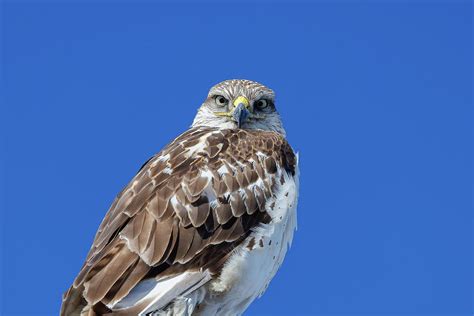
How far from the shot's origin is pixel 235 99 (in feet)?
46.9

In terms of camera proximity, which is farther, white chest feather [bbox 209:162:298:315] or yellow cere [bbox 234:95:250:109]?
yellow cere [bbox 234:95:250:109]

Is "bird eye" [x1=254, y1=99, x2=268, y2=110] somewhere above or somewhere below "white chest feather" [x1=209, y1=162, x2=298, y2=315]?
above

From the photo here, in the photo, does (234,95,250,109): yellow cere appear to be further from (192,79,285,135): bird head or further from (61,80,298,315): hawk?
(61,80,298,315): hawk

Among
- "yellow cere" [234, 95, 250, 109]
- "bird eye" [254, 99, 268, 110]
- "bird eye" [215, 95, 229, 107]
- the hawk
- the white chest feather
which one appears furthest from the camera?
"bird eye" [215, 95, 229, 107]

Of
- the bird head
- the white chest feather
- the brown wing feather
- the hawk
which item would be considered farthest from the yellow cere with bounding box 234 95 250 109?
the white chest feather

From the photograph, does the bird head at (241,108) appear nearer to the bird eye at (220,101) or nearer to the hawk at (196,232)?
the bird eye at (220,101)

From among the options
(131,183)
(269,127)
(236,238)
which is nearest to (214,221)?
(236,238)

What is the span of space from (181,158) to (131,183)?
24.6 inches

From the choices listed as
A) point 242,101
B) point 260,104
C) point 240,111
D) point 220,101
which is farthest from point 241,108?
point 220,101

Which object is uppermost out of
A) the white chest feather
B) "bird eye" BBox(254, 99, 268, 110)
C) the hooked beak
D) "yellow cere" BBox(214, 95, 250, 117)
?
"bird eye" BBox(254, 99, 268, 110)

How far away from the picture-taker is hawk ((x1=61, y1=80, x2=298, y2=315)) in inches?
460

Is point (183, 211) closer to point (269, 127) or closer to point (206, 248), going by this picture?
point (206, 248)

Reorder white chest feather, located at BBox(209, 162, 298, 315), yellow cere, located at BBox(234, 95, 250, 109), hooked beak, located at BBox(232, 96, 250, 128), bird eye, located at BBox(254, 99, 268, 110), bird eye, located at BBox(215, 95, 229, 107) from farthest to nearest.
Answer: bird eye, located at BBox(215, 95, 229, 107) → bird eye, located at BBox(254, 99, 268, 110) → yellow cere, located at BBox(234, 95, 250, 109) → hooked beak, located at BBox(232, 96, 250, 128) → white chest feather, located at BBox(209, 162, 298, 315)

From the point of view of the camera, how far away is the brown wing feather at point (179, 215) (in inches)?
461
